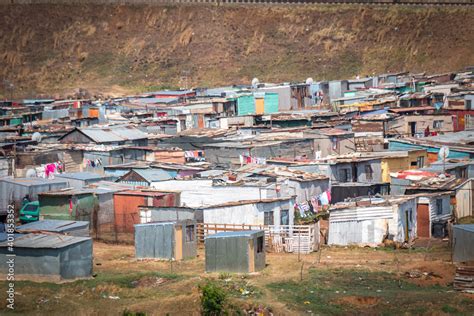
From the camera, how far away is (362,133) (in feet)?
145

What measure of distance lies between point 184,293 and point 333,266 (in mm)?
4278

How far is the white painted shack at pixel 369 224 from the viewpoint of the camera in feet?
89.5

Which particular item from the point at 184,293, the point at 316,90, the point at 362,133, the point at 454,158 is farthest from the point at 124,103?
the point at 184,293

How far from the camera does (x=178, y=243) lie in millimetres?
25391

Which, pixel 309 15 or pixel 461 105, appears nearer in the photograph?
pixel 461 105

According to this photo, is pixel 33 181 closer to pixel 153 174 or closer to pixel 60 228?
pixel 153 174

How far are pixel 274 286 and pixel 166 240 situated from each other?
14.0 ft

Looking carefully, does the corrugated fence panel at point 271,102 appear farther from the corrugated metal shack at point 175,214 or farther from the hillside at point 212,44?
the corrugated metal shack at point 175,214

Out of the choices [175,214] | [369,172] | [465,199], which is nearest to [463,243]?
[465,199]

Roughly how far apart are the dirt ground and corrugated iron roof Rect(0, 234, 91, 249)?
82 cm

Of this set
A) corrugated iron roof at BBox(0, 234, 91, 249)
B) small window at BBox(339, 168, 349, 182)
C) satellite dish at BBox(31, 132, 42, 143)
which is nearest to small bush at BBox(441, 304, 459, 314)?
corrugated iron roof at BBox(0, 234, 91, 249)

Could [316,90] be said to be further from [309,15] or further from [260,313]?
[260,313]

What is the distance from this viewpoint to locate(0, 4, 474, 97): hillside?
2943 inches

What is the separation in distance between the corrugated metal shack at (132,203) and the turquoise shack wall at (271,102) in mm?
27647
